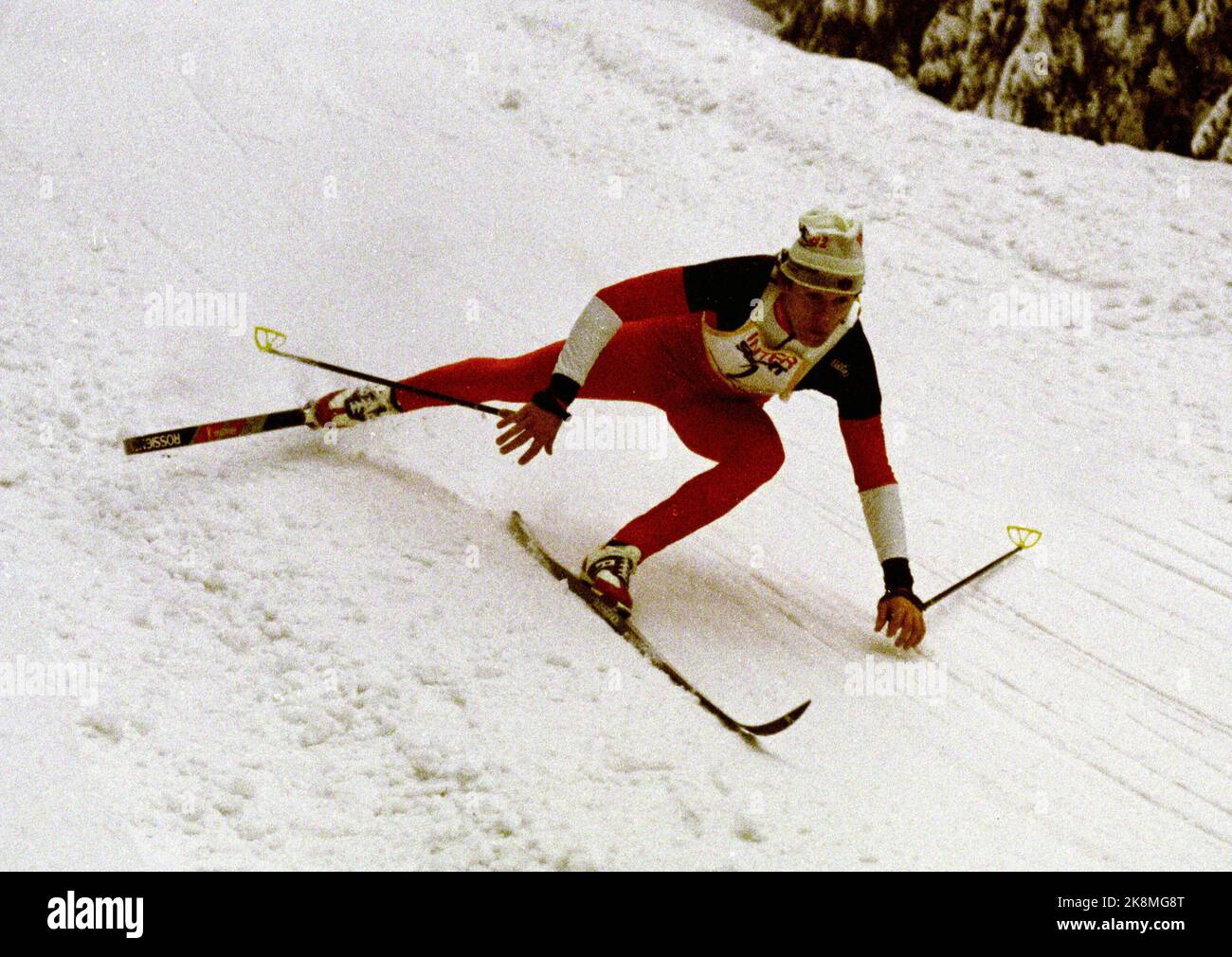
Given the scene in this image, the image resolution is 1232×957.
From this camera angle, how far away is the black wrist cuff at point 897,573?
3.15 m

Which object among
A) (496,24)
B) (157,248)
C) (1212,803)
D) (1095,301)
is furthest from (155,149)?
(1212,803)

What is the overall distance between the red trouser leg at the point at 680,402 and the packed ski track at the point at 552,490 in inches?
11.2

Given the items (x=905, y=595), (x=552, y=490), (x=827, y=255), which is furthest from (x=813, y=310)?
(x=552, y=490)

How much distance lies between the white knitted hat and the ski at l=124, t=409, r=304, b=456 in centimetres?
196

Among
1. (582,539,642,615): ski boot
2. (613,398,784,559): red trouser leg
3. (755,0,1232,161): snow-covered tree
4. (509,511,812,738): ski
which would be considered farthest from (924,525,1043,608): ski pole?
(755,0,1232,161): snow-covered tree

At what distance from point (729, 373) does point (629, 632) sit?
86cm

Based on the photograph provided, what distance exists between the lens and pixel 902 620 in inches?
121

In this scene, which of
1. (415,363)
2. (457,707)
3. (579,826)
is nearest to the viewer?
(579,826)

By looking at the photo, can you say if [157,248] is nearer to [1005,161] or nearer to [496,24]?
[496,24]

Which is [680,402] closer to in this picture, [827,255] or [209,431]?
[827,255]

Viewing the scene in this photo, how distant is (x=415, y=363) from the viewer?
4.65 m

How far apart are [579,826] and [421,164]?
4.76 m

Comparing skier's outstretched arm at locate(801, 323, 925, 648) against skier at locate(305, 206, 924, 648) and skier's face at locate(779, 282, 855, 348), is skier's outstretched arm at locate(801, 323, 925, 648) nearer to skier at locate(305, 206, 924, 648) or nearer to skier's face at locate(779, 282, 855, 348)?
skier at locate(305, 206, 924, 648)

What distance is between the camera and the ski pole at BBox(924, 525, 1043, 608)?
3.39 m
